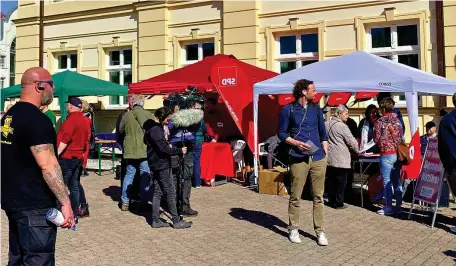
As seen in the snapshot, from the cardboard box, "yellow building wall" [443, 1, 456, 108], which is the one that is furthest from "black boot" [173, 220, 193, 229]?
"yellow building wall" [443, 1, 456, 108]

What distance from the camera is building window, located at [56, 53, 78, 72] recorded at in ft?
55.5

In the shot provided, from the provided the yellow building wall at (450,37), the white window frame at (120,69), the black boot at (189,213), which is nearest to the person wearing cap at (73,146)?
the black boot at (189,213)

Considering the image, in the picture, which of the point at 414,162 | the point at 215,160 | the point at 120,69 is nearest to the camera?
the point at 414,162

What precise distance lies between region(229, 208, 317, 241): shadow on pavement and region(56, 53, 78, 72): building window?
37.9ft

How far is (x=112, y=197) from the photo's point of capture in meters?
8.69

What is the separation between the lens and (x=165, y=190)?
247 inches

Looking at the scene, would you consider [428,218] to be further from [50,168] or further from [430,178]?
[50,168]

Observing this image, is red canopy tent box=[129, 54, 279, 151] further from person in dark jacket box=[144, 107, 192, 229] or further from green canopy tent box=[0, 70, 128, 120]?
person in dark jacket box=[144, 107, 192, 229]

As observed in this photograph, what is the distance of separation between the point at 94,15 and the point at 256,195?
34.0 feet

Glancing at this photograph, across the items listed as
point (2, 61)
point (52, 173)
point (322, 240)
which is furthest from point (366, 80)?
point (2, 61)

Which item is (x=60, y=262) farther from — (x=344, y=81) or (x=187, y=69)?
(x=187, y=69)

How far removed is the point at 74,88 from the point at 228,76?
15.3 feet

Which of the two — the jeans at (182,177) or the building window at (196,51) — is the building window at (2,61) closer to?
the building window at (196,51)

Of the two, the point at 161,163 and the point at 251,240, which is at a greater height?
the point at 161,163
